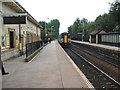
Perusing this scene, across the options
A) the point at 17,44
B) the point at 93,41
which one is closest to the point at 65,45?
the point at 93,41

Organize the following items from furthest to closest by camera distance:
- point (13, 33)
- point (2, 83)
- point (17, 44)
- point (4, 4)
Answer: point (17, 44) < point (13, 33) < point (4, 4) < point (2, 83)

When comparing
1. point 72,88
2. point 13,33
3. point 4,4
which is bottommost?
point 72,88

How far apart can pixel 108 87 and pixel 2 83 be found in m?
4.64

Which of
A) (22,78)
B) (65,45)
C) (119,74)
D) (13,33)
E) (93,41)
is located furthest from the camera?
(93,41)

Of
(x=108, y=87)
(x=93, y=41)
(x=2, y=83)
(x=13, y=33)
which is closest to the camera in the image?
(x=2, y=83)

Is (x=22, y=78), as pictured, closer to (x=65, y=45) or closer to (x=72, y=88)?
(x=72, y=88)

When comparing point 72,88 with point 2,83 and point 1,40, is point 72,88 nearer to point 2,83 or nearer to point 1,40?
point 2,83

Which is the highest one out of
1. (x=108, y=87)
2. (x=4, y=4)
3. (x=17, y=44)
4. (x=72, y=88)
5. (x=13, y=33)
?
(x=4, y=4)

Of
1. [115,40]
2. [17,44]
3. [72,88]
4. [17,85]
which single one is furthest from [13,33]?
[115,40]

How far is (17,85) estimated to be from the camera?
17.6ft

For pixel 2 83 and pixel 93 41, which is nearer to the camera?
pixel 2 83

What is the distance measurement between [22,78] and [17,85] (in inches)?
35.3

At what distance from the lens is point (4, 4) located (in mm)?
10820

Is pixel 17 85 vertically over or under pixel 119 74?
over
